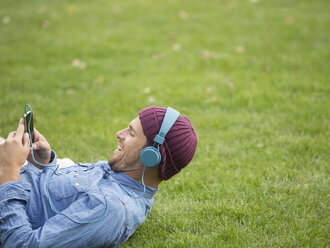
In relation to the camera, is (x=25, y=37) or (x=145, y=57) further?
(x=25, y=37)

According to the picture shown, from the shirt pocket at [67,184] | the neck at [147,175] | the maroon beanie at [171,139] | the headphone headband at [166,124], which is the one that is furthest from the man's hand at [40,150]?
the headphone headband at [166,124]

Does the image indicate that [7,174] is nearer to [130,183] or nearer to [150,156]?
[130,183]

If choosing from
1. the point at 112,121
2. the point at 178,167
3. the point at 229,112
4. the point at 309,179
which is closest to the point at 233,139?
the point at 229,112

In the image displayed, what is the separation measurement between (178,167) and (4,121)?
9.62 feet

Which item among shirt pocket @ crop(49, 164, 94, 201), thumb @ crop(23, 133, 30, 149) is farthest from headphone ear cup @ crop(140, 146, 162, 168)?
thumb @ crop(23, 133, 30, 149)

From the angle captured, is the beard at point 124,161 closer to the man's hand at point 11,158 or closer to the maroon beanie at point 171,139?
the maroon beanie at point 171,139

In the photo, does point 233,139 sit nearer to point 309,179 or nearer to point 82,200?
point 309,179

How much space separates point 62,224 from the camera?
2154 mm

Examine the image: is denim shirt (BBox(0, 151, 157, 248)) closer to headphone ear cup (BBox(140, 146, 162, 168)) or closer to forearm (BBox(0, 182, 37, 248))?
forearm (BBox(0, 182, 37, 248))

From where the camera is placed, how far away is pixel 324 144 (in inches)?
164

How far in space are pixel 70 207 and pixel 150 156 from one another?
0.55 meters

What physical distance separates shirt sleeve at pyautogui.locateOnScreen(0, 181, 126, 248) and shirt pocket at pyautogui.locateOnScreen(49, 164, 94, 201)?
0.15 meters

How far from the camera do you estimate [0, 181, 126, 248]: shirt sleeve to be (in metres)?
2.10

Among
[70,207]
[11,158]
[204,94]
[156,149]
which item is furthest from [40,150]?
[204,94]
